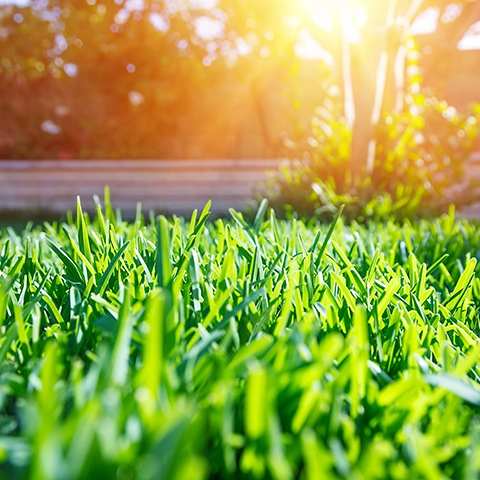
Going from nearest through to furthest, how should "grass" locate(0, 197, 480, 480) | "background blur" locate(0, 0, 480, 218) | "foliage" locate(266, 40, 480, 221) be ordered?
"grass" locate(0, 197, 480, 480)
"foliage" locate(266, 40, 480, 221)
"background blur" locate(0, 0, 480, 218)

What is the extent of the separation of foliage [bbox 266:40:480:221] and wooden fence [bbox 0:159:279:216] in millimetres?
3113

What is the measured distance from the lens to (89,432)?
44 cm

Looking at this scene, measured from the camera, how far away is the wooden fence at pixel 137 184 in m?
9.60

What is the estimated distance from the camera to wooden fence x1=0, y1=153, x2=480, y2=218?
378 inches

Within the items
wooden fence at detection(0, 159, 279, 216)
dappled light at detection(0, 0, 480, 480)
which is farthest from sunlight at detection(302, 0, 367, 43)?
wooden fence at detection(0, 159, 279, 216)

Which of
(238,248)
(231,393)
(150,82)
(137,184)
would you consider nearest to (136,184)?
(137,184)

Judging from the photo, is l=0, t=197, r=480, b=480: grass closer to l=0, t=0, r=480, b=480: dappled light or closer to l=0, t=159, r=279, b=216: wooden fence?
l=0, t=0, r=480, b=480: dappled light

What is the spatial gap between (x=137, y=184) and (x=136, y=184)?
2cm

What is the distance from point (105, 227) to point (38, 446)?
0.94 meters

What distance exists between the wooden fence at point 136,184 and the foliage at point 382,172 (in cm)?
311

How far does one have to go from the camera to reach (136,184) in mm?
9742

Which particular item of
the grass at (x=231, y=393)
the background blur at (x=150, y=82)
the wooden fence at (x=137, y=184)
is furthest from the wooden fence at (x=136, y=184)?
the grass at (x=231, y=393)

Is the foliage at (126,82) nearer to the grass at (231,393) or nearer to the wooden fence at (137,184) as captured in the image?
the wooden fence at (137,184)

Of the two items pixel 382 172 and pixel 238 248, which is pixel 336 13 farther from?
pixel 238 248
